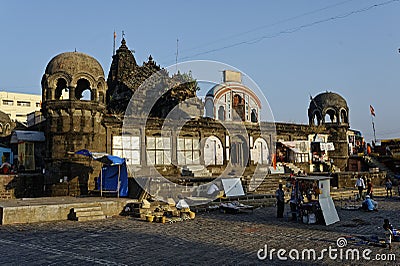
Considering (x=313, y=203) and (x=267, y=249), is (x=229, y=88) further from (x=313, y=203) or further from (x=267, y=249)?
(x=267, y=249)

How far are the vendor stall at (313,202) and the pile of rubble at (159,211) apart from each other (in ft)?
13.9

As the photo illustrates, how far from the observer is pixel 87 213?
1522 centimetres

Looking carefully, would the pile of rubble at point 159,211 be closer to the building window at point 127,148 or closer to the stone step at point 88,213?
Answer: the stone step at point 88,213

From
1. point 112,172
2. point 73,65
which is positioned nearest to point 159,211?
point 112,172

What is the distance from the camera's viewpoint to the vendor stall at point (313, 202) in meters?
14.0

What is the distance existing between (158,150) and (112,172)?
20.5 feet

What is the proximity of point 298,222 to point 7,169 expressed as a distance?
17.4 m

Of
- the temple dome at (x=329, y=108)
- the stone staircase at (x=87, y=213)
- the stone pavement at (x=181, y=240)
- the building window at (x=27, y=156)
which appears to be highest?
the temple dome at (x=329, y=108)

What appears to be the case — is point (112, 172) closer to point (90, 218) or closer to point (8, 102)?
point (90, 218)

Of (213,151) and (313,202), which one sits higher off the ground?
(213,151)

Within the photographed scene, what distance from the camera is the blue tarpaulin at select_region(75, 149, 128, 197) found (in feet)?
59.9

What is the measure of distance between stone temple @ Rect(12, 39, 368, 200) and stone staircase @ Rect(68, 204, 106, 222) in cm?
501

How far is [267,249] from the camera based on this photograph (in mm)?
9875

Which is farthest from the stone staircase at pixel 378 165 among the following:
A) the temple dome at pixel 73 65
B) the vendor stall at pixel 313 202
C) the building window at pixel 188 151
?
the temple dome at pixel 73 65
